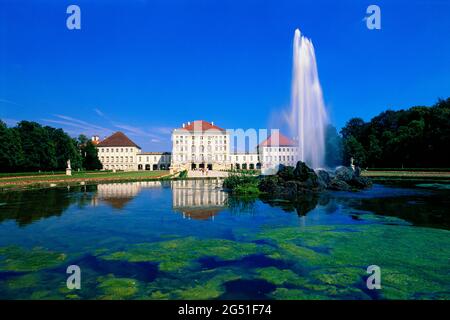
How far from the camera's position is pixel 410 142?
2089 inches

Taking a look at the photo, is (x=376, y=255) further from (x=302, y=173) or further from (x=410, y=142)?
(x=410, y=142)

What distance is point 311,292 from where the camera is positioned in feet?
15.5

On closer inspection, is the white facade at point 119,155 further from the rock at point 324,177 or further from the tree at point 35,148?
the rock at point 324,177

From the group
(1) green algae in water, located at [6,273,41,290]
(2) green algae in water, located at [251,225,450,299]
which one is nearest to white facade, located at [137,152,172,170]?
(2) green algae in water, located at [251,225,450,299]

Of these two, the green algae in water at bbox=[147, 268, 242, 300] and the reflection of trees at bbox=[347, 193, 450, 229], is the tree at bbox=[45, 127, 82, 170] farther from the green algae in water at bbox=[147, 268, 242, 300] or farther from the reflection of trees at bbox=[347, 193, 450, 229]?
the green algae in water at bbox=[147, 268, 242, 300]

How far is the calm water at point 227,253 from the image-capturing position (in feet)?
15.9

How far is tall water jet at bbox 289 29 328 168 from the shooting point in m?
23.3

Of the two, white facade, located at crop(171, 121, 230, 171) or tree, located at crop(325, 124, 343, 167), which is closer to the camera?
tree, located at crop(325, 124, 343, 167)

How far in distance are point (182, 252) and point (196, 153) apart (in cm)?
8273

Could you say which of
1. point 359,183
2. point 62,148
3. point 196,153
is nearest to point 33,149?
point 62,148

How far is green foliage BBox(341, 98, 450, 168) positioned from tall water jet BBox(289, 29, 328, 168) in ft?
107
